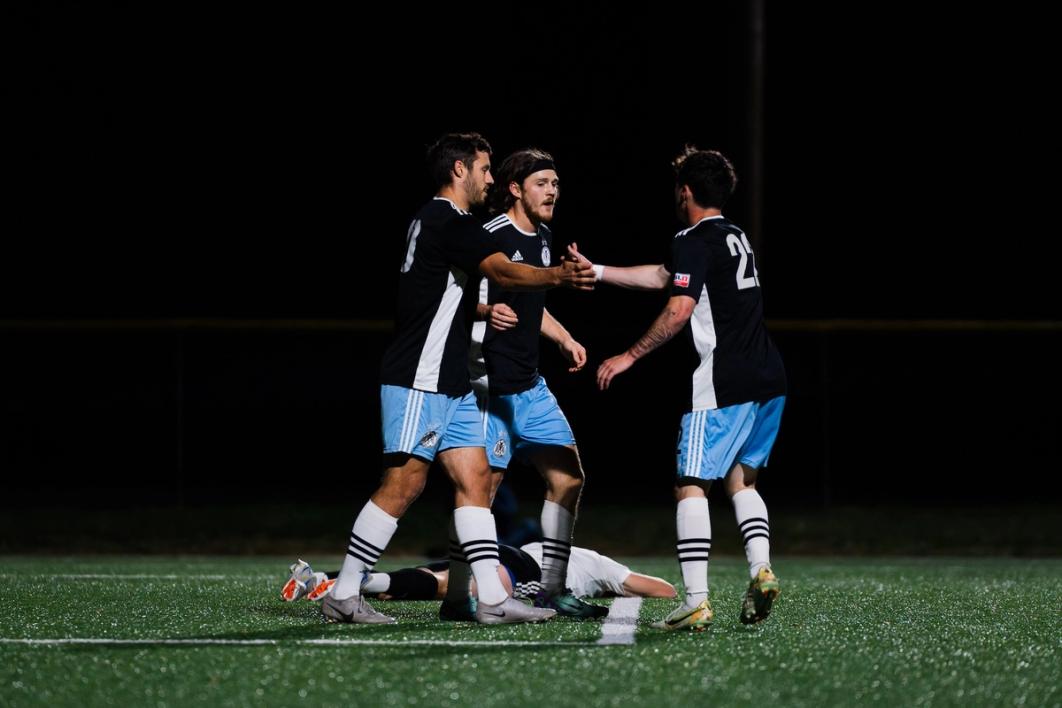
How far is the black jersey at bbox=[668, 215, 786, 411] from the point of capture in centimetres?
604

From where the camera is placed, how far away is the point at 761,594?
18.8ft

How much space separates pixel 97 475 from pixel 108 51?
8.90 m

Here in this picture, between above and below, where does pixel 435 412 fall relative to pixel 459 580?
above

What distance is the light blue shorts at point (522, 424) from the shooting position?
654 centimetres

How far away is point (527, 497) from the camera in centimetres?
1562

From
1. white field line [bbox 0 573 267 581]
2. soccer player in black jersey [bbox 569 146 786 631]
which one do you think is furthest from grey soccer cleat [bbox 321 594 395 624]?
white field line [bbox 0 573 267 581]

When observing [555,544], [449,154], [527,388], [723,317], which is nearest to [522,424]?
[527,388]

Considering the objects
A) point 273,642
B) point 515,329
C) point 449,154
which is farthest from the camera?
point 515,329

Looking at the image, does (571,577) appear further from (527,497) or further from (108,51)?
(108,51)

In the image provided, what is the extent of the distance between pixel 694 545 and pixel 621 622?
520mm

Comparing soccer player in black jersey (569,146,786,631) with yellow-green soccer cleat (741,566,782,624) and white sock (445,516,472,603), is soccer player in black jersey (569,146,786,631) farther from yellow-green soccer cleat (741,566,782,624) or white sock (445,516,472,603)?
Result: white sock (445,516,472,603)

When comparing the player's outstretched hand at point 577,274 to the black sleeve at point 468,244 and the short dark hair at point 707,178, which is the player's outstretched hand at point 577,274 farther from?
the short dark hair at point 707,178

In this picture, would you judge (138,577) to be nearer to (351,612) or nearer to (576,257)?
(351,612)

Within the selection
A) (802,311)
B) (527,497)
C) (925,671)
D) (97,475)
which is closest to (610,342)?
(527,497)
